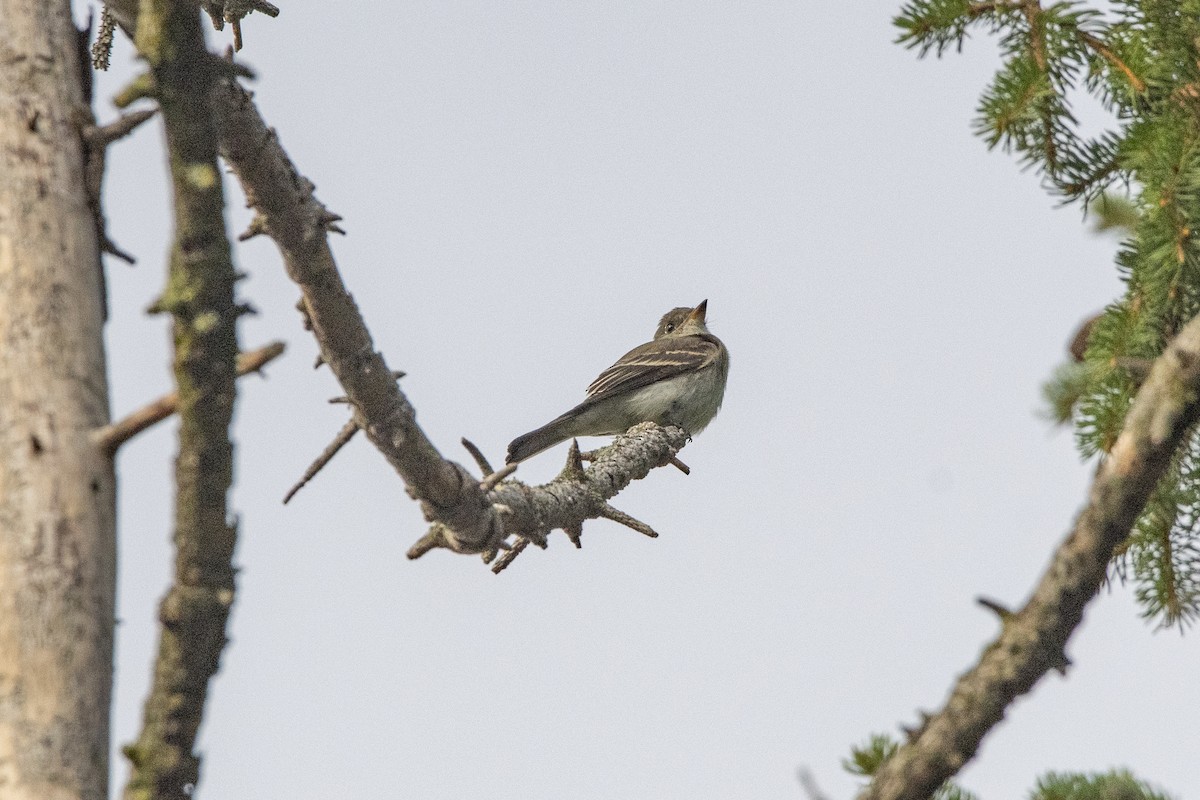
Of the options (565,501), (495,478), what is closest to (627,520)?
(565,501)

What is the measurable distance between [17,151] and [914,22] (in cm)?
309

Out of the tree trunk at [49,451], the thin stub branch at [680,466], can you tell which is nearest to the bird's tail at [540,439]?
the thin stub branch at [680,466]

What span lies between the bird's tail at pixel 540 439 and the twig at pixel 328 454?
5.19 m

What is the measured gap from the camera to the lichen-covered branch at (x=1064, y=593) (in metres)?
2.25

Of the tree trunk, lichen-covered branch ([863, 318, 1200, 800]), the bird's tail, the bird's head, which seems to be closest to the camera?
lichen-covered branch ([863, 318, 1200, 800])

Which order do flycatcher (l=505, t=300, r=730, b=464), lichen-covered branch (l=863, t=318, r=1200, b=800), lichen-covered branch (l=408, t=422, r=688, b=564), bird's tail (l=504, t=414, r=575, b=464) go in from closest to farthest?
lichen-covered branch (l=863, t=318, r=1200, b=800) < lichen-covered branch (l=408, t=422, r=688, b=564) < bird's tail (l=504, t=414, r=575, b=464) < flycatcher (l=505, t=300, r=730, b=464)

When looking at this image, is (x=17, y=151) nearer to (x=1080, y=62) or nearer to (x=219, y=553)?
(x=219, y=553)

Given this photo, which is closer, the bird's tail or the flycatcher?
the bird's tail

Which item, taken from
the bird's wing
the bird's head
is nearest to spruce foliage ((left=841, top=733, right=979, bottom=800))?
the bird's wing

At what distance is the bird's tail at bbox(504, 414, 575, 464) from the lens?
9.60 metres

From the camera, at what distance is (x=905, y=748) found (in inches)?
93.8

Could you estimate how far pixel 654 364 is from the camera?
1095 cm

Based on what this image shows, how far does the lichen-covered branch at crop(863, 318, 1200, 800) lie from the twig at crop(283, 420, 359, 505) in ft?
7.48

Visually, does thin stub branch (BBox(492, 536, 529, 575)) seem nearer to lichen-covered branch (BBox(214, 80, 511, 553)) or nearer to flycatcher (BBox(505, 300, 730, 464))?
lichen-covered branch (BBox(214, 80, 511, 553))
